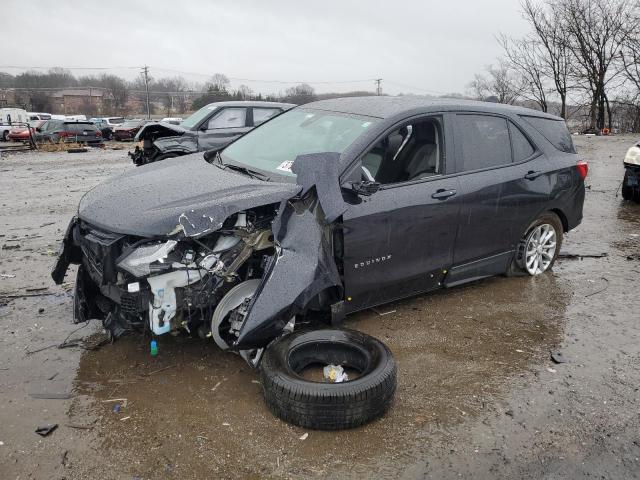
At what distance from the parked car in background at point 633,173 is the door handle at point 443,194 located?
7.10m

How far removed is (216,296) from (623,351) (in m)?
3.03

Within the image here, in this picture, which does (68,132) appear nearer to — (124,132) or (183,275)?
(124,132)

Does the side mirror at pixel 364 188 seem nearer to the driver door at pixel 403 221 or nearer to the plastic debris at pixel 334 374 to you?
the driver door at pixel 403 221

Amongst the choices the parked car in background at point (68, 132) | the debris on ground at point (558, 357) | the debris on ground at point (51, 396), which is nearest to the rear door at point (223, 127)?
the debris on ground at point (51, 396)

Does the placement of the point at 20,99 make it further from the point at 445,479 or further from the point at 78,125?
the point at 445,479

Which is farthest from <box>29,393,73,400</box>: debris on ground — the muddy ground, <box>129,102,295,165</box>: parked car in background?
<box>129,102,295,165</box>: parked car in background

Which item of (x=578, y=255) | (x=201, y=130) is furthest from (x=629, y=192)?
(x=201, y=130)

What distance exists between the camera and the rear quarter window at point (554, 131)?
5000mm

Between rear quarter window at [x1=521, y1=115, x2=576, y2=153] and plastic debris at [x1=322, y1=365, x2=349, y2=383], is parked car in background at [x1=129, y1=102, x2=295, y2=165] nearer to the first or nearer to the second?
rear quarter window at [x1=521, y1=115, x2=576, y2=153]

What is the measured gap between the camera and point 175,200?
10.8 ft

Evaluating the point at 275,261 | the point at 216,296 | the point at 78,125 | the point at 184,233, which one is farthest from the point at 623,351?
the point at 78,125

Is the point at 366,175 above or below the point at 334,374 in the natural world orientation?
above

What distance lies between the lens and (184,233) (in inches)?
117

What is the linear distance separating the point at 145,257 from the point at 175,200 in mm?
481
